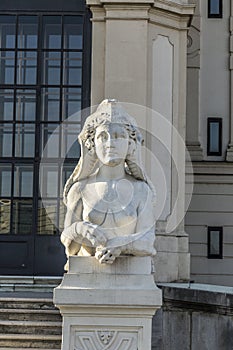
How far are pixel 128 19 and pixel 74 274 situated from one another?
7.64 metres

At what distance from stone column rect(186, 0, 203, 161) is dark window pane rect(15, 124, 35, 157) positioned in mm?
4158

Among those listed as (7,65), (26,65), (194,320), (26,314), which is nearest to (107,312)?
(194,320)

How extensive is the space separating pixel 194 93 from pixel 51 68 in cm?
415

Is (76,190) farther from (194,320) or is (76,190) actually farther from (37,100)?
(37,100)

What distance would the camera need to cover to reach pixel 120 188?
6000 mm

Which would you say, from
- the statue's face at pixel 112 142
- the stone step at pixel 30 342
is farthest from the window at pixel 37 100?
the statue's face at pixel 112 142

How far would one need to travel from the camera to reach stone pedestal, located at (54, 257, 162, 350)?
5781 millimetres

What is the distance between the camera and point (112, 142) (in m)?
A: 5.93

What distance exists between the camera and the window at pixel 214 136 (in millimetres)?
16281

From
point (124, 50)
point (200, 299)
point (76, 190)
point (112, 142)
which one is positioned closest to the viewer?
point (112, 142)

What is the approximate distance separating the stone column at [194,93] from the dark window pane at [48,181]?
3.96 metres

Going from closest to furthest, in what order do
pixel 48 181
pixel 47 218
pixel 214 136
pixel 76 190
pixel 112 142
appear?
pixel 112 142 < pixel 76 190 < pixel 47 218 < pixel 48 181 < pixel 214 136

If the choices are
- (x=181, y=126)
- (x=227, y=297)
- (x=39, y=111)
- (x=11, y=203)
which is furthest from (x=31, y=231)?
(x=227, y=297)

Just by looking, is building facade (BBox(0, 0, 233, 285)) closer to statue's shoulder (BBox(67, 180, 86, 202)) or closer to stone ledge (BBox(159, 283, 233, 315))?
stone ledge (BBox(159, 283, 233, 315))
